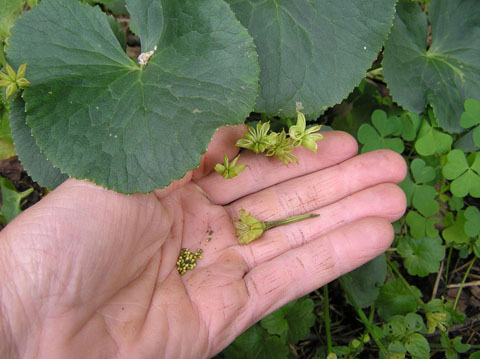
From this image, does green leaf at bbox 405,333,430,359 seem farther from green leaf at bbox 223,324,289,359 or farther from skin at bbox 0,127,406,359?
green leaf at bbox 223,324,289,359

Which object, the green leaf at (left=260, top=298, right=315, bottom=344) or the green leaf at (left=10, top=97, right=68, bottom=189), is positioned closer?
the green leaf at (left=10, top=97, right=68, bottom=189)

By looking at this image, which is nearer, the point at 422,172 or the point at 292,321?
the point at 292,321

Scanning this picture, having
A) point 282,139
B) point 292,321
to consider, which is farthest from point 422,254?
point 282,139

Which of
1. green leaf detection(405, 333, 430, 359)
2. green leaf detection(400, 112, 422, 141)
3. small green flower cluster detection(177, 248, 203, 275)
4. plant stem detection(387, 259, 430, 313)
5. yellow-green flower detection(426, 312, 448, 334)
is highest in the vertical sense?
green leaf detection(400, 112, 422, 141)

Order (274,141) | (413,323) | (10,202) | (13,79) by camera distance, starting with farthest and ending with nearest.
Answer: (10,202)
(413,323)
(274,141)
(13,79)

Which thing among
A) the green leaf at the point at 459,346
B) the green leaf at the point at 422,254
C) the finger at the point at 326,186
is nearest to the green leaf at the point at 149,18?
the finger at the point at 326,186

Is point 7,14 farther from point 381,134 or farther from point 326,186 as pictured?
point 381,134

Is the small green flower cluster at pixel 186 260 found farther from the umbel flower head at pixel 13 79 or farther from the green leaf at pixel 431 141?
the green leaf at pixel 431 141

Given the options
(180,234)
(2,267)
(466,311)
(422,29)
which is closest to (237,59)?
(180,234)

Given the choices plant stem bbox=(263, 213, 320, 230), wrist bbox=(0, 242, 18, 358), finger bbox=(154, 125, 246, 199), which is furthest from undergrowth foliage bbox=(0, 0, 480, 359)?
wrist bbox=(0, 242, 18, 358)
